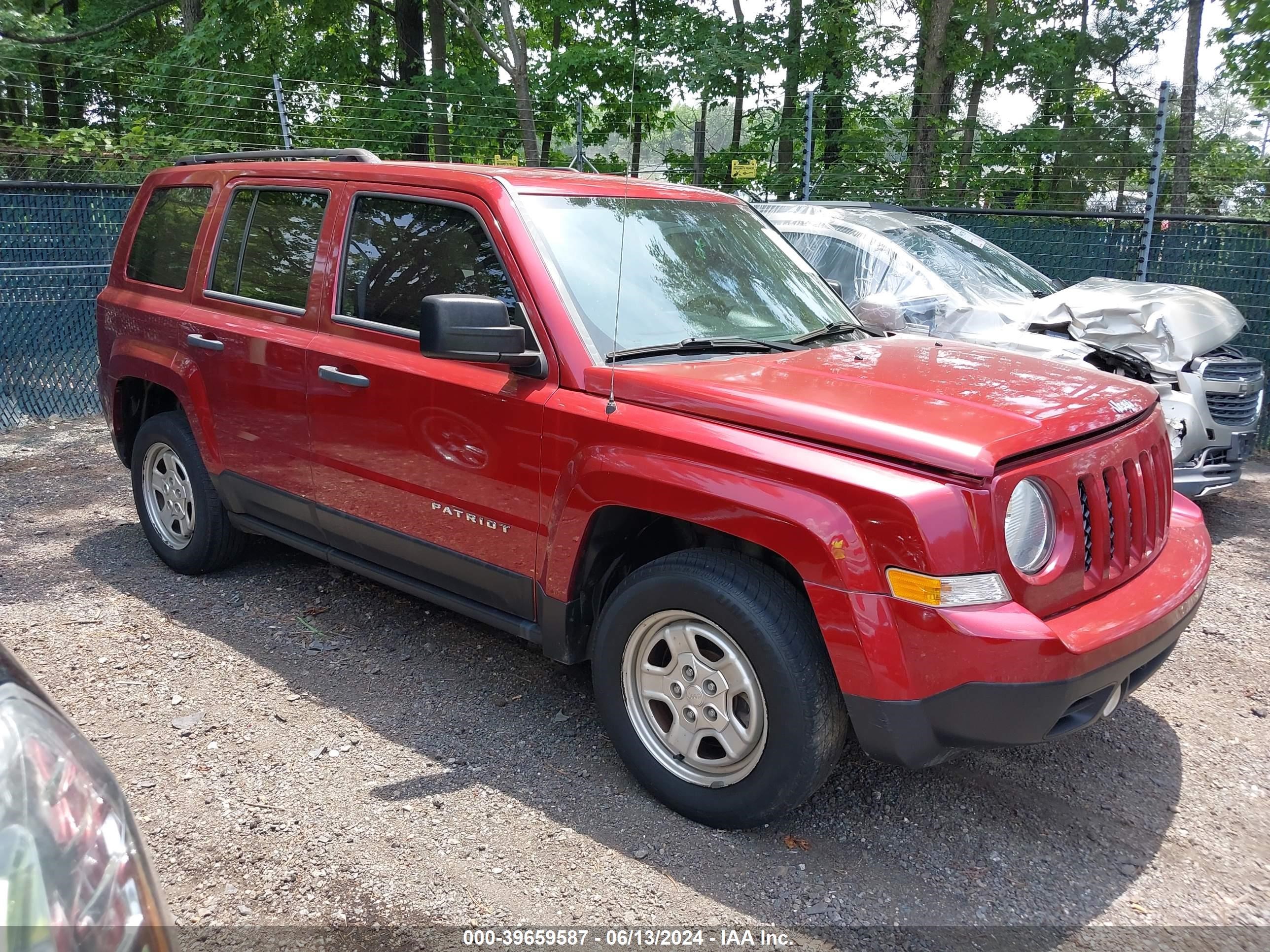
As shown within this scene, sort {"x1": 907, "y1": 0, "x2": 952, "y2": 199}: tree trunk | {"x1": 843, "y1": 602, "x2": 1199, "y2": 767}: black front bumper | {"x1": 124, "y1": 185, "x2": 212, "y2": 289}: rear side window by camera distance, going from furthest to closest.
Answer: {"x1": 907, "y1": 0, "x2": 952, "y2": 199}: tree trunk < {"x1": 124, "y1": 185, "x2": 212, "y2": 289}: rear side window < {"x1": 843, "y1": 602, "x2": 1199, "y2": 767}: black front bumper

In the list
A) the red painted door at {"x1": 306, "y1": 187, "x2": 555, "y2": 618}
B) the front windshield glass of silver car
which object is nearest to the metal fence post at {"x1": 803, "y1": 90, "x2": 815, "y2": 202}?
the front windshield glass of silver car

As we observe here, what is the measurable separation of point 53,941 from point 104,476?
22.6 ft

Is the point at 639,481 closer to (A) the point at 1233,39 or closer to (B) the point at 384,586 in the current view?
(B) the point at 384,586

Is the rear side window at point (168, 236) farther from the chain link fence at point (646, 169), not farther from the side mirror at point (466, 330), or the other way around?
the chain link fence at point (646, 169)

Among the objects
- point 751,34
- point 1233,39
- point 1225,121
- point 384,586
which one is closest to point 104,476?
point 384,586

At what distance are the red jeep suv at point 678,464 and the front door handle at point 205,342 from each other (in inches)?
0.6

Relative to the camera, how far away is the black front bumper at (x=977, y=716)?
105 inches

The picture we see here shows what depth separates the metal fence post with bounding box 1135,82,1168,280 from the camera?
352 inches

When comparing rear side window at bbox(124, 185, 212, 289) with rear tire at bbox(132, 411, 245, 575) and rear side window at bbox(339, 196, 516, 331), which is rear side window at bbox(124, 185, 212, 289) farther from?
rear side window at bbox(339, 196, 516, 331)

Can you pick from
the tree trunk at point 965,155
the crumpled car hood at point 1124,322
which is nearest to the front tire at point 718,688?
the crumpled car hood at point 1124,322

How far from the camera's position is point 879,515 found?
2676 mm

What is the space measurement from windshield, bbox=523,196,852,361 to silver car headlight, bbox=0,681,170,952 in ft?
7.39

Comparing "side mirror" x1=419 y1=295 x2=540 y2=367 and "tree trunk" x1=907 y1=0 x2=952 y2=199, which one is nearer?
"side mirror" x1=419 y1=295 x2=540 y2=367

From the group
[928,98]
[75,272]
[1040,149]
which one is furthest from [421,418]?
[928,98]
